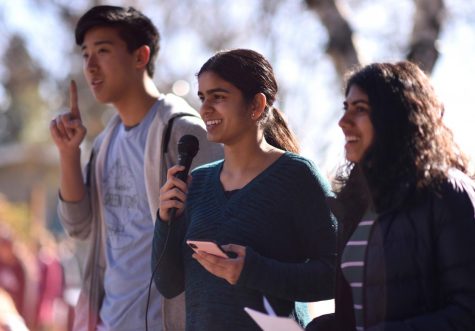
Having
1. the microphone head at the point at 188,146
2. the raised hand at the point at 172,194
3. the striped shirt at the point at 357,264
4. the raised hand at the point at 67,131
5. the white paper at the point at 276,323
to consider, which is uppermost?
the raised hand at the point at 67,131

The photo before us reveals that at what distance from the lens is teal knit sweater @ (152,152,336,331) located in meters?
3.58

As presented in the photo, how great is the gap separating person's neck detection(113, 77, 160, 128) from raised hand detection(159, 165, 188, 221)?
1.19 meters

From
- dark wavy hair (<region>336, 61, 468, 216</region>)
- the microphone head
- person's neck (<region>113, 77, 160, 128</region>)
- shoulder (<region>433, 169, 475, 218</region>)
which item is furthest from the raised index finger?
shoulder (<region>433, 169, 475, 218</region>)

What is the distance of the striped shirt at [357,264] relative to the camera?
3.19 metres

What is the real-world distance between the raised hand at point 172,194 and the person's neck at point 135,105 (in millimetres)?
1189

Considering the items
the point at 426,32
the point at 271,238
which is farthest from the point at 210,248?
the point at 426,32

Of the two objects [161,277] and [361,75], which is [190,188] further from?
[361,75]

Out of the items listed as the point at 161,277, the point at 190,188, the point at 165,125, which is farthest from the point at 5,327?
the point at 165,125

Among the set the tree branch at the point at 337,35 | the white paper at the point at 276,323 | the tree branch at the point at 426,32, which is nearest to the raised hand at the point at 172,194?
the white paper at the point at 276,323

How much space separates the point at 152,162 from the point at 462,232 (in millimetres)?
1989

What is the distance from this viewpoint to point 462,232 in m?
3.01

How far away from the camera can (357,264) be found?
3.21 meters

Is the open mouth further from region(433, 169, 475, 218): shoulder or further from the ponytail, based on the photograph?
region(433, 169, 475, 218): shoulder

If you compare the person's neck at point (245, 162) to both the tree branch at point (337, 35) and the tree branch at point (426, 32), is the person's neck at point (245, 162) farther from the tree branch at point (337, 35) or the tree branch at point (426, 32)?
the tree branch at point (337, 35)
